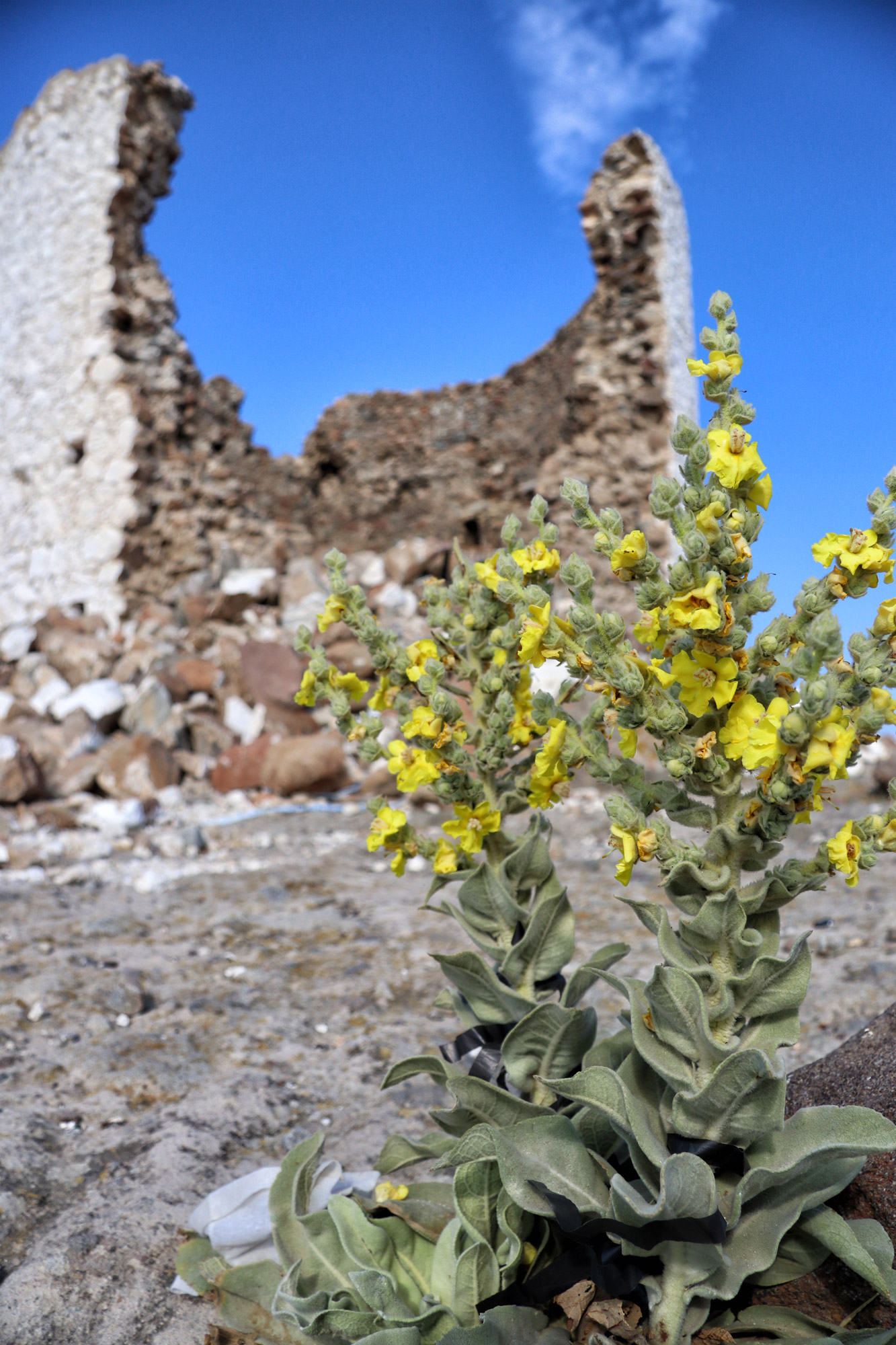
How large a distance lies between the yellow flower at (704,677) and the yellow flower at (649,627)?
43 millimetres

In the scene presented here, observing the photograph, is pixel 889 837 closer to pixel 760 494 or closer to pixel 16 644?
pixel 760 494

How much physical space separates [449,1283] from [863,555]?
1.27 meters

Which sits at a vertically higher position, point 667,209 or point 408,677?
point 667,209

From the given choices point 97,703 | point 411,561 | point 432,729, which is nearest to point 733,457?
point 432,729

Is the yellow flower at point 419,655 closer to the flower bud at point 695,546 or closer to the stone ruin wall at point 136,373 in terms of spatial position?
the flower bud at point 695,546

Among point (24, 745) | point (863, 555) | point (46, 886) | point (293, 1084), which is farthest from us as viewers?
point (24, 745)

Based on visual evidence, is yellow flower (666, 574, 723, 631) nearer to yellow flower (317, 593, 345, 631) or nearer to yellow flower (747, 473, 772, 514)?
yellow flower (747, 473, 772, 514)

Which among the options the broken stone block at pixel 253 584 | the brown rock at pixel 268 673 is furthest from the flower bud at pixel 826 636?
the broken stone block at pixel 253 584

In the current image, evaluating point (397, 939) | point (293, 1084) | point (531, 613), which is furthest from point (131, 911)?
point (531, 613)

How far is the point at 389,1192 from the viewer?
5.24 feet

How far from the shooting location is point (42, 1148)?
2.21 m

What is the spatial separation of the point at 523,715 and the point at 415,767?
0.24 m

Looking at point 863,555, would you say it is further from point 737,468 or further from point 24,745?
point 24,745

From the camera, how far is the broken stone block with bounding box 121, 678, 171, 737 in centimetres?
657
